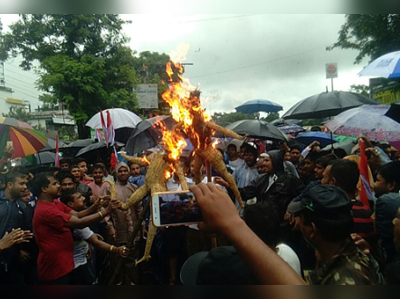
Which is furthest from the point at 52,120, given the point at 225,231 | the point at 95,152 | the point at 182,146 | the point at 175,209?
the point at 225,231

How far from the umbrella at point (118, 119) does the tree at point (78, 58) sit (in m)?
0.06

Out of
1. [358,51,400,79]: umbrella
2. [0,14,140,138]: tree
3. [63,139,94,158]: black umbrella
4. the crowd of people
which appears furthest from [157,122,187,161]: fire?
[63,139,94,158]: black umbrella

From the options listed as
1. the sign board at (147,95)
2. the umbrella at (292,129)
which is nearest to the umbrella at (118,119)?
the sign board at (147,95)

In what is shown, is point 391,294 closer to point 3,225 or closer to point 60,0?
point 3,225

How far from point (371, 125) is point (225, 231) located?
107 inches

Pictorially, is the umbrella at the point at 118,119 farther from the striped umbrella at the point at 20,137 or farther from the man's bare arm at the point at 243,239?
the man's bare arm at the point at 243,239

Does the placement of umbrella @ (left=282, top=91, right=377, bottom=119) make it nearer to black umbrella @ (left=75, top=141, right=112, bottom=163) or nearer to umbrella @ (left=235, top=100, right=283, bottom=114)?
umbrella @ (left=235, top=100, right=283, bottom=114)

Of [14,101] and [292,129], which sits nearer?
[14,101]

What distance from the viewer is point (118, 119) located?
338 centimetres

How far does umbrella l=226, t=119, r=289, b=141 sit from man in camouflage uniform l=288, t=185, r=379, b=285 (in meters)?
1.50

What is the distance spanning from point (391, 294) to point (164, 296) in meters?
1.78

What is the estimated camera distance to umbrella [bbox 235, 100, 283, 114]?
10.2 feet

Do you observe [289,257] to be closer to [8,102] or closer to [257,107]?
[257,107]

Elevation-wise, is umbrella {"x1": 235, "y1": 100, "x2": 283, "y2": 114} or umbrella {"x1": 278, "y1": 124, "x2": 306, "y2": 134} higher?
umbrella {"x1": 235, "y1": 100, "x2": 283, "y2": 114}
